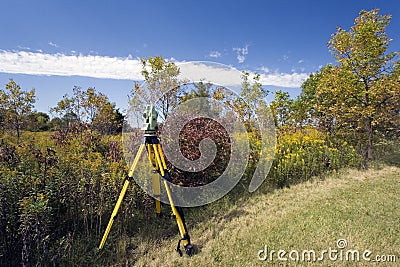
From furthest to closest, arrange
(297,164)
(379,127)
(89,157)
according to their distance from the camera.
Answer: (379,127)
(297,164)
(89,157)

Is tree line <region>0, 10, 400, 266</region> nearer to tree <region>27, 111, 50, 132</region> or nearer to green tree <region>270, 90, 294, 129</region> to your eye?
green tree <region>270, 90, 294, 129</region>

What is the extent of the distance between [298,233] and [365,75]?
20.4 ft

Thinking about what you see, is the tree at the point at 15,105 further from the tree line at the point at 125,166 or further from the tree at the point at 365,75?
the tree at the point at 365,75

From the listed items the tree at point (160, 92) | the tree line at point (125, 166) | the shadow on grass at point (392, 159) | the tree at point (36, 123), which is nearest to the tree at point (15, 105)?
the tree at point (36, 123)

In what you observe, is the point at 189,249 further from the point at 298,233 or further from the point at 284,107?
the point at 284,107

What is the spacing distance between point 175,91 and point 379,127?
9479 millimetres

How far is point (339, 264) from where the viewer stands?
246cm

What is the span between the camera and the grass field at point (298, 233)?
8.36 ft

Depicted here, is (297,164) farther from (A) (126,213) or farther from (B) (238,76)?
(A) (126,213)

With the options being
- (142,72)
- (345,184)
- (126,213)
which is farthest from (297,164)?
(142,72)

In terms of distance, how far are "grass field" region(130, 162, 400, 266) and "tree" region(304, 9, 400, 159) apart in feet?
11.8

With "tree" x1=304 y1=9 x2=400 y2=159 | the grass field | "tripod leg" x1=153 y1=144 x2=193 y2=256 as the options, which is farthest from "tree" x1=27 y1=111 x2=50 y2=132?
"tree" x1=304 y1=9 x2=400 y2=159

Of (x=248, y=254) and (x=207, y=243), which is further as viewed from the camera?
(x=207, y=243)

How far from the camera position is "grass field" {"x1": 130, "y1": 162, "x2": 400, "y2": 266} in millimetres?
2547
